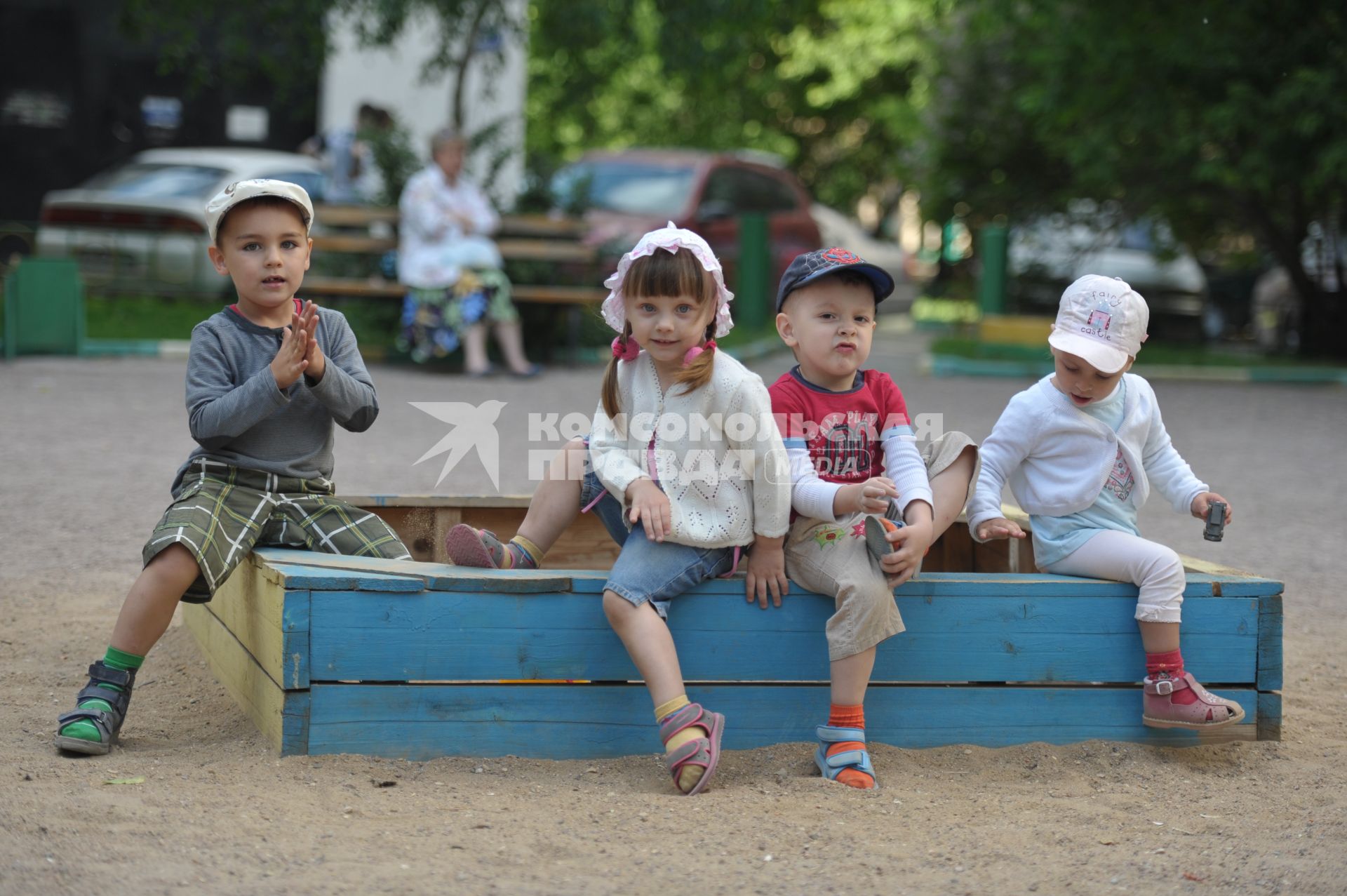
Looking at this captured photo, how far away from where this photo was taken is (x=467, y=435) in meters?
8.05

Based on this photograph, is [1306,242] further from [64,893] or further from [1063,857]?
[64,893]

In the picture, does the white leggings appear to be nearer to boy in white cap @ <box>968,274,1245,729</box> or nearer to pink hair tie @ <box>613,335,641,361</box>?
boy in white cap @ <box>968,274,1245,729</box>

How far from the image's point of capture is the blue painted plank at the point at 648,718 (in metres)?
3.21

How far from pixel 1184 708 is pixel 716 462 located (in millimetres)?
1236

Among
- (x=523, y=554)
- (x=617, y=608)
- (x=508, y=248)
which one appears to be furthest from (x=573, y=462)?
(x=508, y=248)

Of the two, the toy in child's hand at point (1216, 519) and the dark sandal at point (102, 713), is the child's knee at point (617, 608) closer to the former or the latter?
the dark sandal at point (102, 713)

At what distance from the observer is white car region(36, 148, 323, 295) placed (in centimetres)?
1417

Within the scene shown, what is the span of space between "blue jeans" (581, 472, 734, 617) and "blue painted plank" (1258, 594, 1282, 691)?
1.29 meters

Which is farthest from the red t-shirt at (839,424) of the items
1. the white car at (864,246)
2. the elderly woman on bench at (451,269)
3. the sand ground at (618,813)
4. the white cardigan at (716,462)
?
the white car at (864,246)

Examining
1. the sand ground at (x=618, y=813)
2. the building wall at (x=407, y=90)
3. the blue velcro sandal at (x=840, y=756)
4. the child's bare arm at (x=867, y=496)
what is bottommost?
the sand ground at (x=618, y=813)

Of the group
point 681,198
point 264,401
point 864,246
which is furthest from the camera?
point 864,246

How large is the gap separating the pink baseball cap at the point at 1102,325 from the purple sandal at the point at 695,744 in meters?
1.27

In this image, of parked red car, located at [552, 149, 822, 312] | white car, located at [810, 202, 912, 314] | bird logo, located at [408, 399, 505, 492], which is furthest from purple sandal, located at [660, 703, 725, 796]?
white car, located at [810, 202, 912, 314]

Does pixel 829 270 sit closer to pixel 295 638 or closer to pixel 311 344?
pixel 311 344
